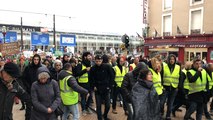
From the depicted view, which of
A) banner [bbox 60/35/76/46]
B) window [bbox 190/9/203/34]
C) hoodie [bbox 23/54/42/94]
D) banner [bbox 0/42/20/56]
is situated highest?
window [bbox 190/9/203/34]

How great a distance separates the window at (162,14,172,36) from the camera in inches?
1049

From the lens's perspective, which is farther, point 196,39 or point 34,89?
point 196,39

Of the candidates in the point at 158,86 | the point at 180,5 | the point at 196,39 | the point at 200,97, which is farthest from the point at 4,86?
the point at 180,5

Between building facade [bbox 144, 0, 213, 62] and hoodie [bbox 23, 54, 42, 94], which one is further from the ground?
building facade [bbox 144, 0, 213, 62]

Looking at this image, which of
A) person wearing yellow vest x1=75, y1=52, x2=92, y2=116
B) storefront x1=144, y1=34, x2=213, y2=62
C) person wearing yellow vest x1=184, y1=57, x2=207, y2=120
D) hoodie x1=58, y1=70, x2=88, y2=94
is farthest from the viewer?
storefront x1=144, y1=34, x2=213, y2=62

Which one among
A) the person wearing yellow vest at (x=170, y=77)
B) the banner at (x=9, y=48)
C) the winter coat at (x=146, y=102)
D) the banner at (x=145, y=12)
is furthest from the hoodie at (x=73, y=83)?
the banner at (x=145, y=12)

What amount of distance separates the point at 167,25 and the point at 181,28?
7.33ft

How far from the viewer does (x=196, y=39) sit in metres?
23.4

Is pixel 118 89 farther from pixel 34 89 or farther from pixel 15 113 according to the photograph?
pixel 34 89

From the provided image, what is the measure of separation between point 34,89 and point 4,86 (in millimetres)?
1021

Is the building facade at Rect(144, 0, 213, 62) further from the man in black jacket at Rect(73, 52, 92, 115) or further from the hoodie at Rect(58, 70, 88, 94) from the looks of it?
the hoodie at Rect(58, 70, 88, 94)

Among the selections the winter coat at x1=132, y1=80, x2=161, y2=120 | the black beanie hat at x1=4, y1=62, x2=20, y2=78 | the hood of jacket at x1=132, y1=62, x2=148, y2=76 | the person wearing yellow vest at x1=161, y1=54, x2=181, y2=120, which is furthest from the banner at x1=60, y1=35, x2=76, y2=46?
the black beanie hat at x1=4, y1=62, x2=20, y2=78

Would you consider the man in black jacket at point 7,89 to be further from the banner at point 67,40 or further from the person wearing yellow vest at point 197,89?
the banner at point 67,40

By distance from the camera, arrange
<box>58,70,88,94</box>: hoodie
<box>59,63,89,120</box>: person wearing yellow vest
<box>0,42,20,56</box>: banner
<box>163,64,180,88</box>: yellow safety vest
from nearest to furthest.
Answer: <box>58,70,88,94</box>: hoodie, <box>59,63,89,120</box>: person wearing yellow vest, <box>163,64,180,88</box>: yellow safety vest, <box>0,42,20,56</box>: banner
